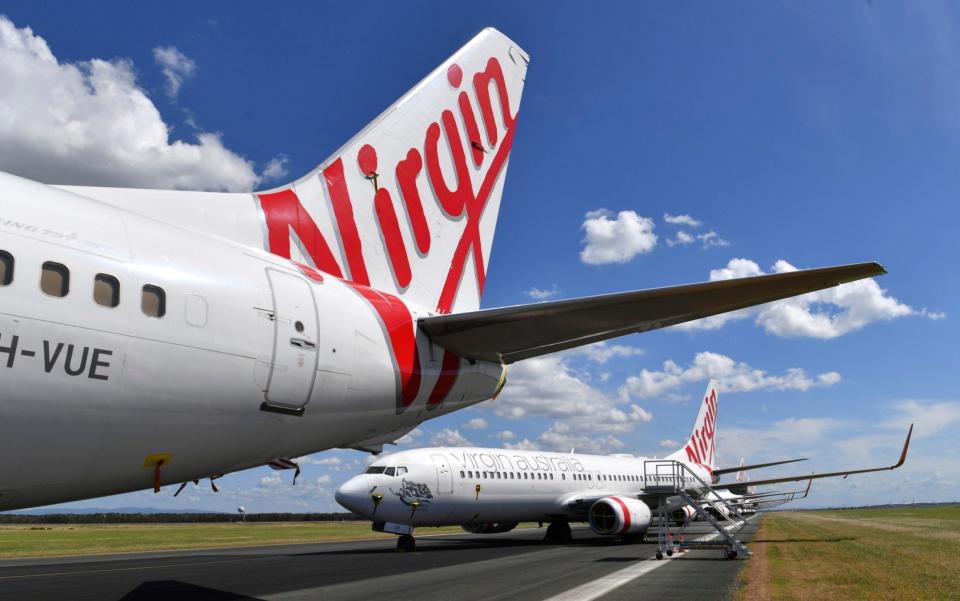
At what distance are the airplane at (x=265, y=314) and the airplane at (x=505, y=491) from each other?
13467 mm

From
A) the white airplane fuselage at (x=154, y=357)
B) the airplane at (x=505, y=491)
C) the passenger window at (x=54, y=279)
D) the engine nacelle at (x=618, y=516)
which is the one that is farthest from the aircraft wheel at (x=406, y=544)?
the passenger window at (x=54, y=279)

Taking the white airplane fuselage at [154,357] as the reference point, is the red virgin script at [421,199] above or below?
above

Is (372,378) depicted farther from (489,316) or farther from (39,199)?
(39,199)

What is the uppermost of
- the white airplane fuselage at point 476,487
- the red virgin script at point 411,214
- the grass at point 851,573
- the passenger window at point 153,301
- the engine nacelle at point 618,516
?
the red virgin script at point 411,214

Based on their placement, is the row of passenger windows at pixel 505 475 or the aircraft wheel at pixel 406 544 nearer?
the aircraft wheel at pixel 406 544

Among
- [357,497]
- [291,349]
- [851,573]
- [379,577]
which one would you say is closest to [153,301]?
[291,349]

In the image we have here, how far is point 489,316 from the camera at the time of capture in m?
6.27

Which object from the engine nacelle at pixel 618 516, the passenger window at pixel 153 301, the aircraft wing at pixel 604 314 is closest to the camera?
the passenger window at pixel 153 301

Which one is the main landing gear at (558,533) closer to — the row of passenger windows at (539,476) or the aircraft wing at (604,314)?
the row of passenger windows at (539,476)

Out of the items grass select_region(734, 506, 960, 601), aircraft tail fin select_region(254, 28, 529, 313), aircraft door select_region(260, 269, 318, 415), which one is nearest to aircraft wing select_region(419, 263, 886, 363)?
aircraft tail fin select_region(254, 28, 529, 313)

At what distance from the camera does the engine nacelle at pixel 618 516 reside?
25062 millimetres

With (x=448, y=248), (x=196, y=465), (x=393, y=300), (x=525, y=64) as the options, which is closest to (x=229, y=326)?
(x=196, y=465)

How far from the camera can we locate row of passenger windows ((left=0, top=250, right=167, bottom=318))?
154 inches

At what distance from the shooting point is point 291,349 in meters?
5.25
